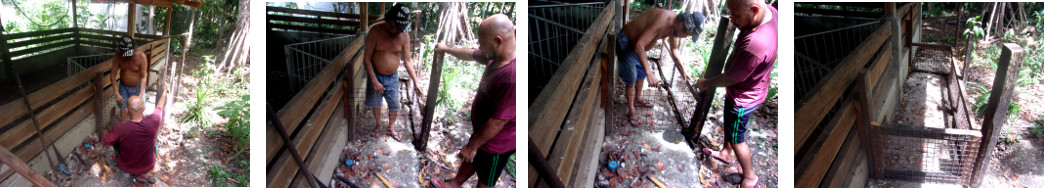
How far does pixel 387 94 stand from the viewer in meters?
2.39

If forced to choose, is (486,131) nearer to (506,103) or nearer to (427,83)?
(506,103)

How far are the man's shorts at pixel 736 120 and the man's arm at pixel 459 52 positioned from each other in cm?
106

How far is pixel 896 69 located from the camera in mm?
2340

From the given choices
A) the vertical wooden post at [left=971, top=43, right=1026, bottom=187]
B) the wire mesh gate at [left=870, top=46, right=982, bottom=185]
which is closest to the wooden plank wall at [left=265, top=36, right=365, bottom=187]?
the wire mesh gate at [left=870, top=46, right=982, bottom=185]

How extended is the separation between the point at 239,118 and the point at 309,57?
0.61 meters

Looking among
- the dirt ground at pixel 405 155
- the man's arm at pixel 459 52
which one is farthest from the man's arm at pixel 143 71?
the man's arm at pixel 459 52

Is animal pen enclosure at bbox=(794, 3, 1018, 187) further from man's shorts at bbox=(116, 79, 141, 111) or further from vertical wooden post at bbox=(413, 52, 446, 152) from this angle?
man's shorts at bbox=(116, 79, 141, 111)

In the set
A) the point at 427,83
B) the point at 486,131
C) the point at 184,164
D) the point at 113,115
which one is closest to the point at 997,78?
the point at 486,131

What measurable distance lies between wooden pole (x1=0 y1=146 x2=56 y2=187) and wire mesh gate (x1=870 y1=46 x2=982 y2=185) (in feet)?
12.7

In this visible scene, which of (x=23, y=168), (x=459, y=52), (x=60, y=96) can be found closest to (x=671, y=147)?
(x=459, y=52)

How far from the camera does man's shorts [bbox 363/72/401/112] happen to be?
236cm

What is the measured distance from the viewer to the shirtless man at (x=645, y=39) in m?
2.24

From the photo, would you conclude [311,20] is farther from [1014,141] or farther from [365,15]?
[1014,141]

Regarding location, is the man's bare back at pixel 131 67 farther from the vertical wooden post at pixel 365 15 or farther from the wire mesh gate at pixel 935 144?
the wire mesh gate at pixel 935 144
